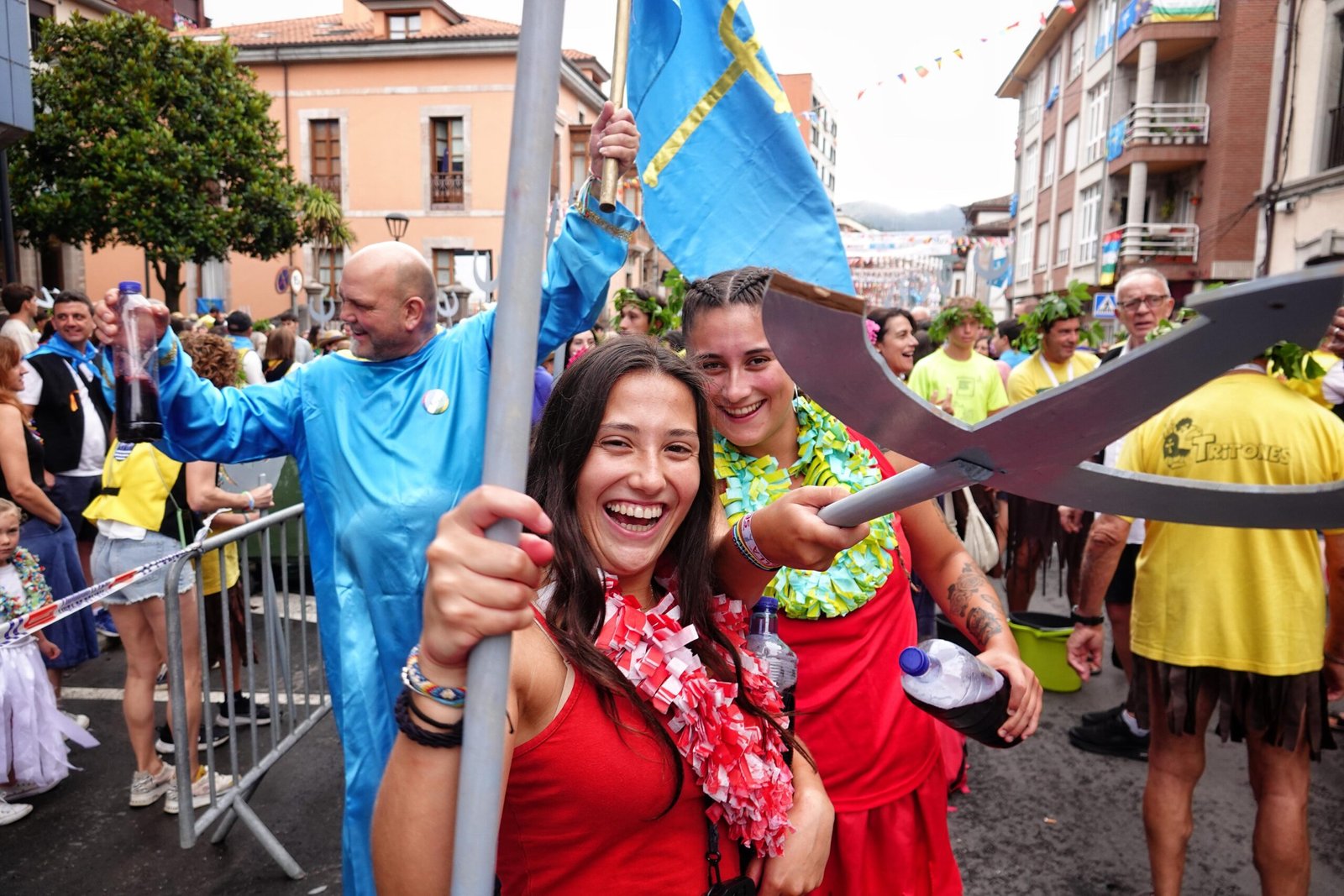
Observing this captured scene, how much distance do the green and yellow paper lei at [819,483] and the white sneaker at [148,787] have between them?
3.03 metres

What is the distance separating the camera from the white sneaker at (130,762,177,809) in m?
3.77

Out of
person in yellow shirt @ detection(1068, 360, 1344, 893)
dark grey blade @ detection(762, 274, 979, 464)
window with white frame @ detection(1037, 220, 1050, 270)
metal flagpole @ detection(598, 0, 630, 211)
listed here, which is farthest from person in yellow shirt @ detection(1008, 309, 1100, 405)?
window with white frame @ detection(1037, 220, 1050, 270)

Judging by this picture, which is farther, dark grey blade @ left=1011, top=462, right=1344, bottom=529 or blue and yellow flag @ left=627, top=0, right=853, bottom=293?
blue and yellow flag @ left=627, top=0, right=853, bottom=293

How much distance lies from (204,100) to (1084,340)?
20.0 m

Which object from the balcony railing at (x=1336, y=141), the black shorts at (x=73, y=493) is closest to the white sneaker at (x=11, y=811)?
the black shorts at (x=73, y=493)

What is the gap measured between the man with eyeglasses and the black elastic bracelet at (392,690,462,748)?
411 centimetres

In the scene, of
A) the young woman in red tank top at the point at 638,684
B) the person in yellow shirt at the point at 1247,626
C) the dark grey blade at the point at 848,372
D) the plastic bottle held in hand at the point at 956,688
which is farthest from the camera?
the person in yellow shirt at the point at 1247,626

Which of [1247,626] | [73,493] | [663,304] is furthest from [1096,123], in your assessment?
[73,493]

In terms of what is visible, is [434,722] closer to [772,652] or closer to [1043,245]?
[772,652]

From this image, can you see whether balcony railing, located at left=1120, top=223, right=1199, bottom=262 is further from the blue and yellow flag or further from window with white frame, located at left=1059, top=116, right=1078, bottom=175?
the blue and yellow flag

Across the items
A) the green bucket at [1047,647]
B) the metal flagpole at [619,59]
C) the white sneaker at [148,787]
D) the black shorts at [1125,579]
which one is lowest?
the white sneaker at [148,787]

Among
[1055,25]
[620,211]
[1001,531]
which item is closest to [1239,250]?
[1055,25]

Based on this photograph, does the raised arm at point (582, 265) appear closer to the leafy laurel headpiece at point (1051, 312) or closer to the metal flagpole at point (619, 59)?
the metal flagpole at point (619, 59)

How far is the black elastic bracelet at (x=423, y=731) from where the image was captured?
949mm
